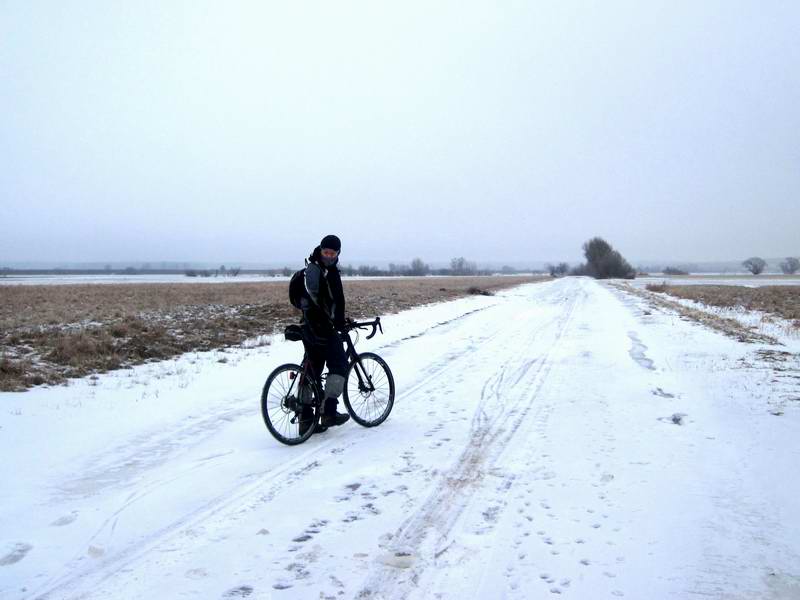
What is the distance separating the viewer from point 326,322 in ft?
18.4

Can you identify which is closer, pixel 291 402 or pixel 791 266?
pixel 291 402

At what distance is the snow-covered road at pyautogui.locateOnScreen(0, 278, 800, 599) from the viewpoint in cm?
305

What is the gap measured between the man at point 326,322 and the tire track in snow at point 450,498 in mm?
1541

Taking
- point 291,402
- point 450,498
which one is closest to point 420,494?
point 450,498

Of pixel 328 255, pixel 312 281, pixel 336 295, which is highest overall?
pixel 328 255

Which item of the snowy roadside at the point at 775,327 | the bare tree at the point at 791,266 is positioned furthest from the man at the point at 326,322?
the bare tree at the point at 791,266

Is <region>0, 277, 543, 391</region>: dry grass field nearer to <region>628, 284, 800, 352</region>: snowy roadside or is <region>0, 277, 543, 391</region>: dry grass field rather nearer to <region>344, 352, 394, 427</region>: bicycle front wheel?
<region>344, 352, 394, 427</region>: bicycle front wheel

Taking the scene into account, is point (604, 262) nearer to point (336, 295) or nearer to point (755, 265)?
point (755, 265)

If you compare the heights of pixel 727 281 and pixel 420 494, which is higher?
pixel 727 281

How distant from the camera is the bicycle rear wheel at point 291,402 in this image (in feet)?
17.8

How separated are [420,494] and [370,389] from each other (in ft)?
7.20

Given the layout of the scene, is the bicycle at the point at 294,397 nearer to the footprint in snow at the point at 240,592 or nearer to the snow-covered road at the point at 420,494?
the snow-covered road at the point at 420,494

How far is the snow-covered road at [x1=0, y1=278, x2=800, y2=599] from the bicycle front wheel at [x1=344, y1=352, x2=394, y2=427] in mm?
187

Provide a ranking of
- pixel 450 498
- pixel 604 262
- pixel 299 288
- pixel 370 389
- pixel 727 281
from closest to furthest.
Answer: pixel 450 498 < pixel 299 288 < pixel 370 389 < pixel 727 281 < pixel 604 262
